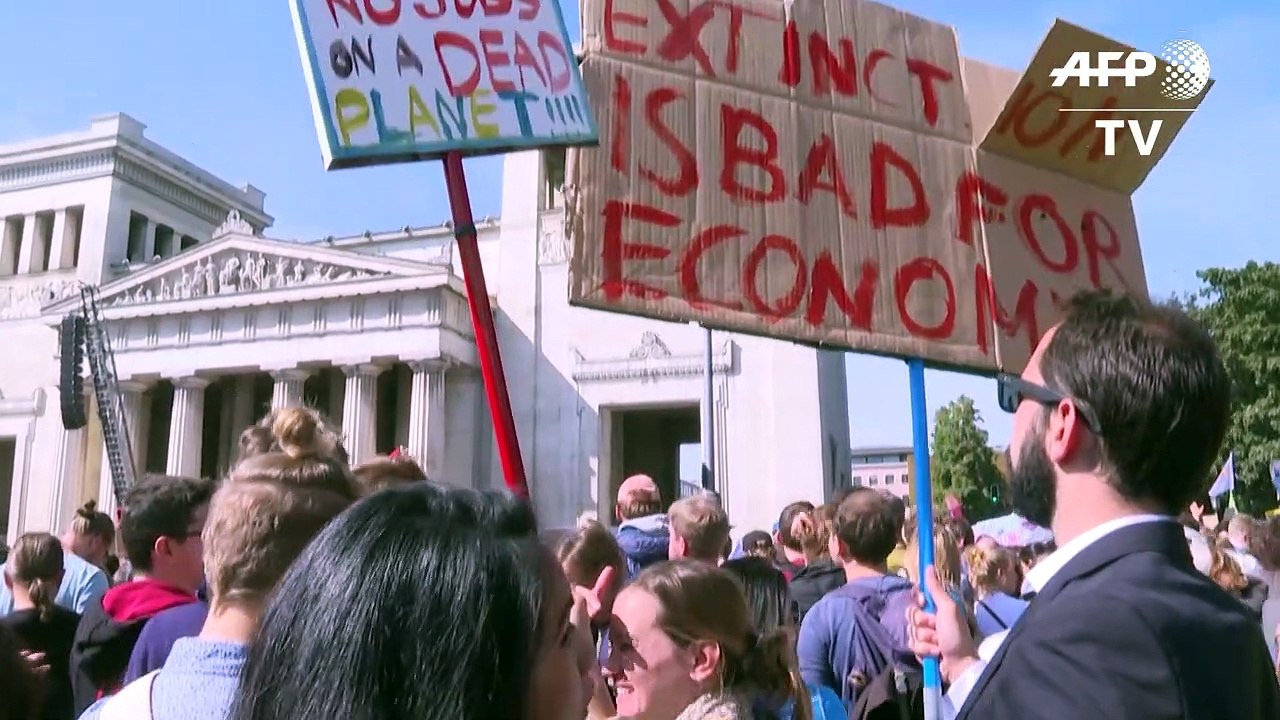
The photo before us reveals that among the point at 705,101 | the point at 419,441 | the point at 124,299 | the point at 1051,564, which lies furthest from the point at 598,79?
the point at 124,299

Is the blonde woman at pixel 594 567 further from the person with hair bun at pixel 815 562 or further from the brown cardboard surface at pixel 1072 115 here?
the brown cardboard surface at pixel 1072 115

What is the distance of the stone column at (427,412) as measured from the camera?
29094 mm

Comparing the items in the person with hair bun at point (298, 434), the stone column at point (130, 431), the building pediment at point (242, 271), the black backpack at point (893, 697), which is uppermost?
the building pediment at point (242, 271)

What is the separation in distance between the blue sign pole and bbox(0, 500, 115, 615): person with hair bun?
164 inches

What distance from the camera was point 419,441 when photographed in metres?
29.3

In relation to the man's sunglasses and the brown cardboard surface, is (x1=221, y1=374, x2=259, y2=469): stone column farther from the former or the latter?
the man's sunglasses

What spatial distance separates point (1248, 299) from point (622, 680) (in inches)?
1412

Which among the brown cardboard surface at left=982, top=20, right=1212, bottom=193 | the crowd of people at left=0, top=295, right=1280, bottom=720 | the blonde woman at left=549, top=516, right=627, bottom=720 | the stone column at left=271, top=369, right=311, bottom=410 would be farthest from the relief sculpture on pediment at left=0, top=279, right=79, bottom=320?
the brown cardboard surface at left=982, top=20, right=1212, bottom=193

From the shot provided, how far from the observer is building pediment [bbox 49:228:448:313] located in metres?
30.5

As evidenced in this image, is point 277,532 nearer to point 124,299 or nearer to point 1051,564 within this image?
point 1051,564

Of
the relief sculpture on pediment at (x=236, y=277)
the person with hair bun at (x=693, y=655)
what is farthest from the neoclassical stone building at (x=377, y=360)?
the person with hair bun at (x=693, y=655)

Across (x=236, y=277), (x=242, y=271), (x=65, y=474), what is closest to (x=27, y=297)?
(x=65, y=474)

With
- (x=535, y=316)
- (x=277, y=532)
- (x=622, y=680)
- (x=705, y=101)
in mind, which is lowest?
(x=622, y=680)

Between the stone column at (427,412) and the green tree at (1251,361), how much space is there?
20834mm
